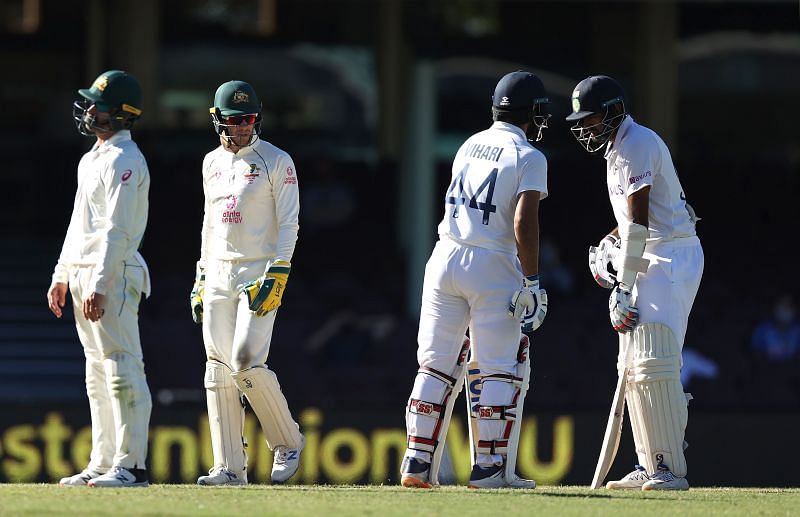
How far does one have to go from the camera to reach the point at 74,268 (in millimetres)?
6926

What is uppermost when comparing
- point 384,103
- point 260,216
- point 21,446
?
point 384,103

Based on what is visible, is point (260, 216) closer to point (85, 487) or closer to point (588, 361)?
point (85, 487)

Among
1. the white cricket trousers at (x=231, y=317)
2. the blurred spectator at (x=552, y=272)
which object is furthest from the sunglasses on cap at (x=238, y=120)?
the blurred spectator at (x=552, y=272)

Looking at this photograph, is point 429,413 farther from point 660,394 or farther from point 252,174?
point 252,174

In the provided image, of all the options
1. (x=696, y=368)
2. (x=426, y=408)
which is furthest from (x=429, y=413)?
(x=696, y=368)

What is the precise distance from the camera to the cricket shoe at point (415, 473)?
7023 millimetres

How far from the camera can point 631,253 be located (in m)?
7.08

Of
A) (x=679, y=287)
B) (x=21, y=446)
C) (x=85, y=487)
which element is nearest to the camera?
(x=85, y=487)

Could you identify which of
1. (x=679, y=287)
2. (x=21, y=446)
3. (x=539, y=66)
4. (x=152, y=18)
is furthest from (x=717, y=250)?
(x=679, y=287)

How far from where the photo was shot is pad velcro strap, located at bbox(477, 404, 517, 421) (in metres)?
6.95

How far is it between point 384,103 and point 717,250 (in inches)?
180

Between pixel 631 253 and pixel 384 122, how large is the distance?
12466 mm

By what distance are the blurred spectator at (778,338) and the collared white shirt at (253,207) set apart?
28.6ft

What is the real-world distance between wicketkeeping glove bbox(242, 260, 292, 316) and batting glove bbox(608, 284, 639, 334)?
61.5 inches
